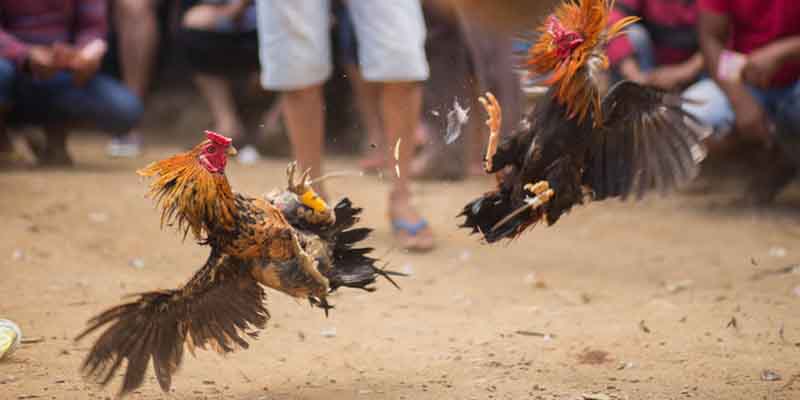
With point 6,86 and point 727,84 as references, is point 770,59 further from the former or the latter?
point 6,86

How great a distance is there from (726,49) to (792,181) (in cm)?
116

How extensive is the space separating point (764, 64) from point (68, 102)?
12.8 feet

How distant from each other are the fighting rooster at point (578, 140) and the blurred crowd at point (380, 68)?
0.16 metres

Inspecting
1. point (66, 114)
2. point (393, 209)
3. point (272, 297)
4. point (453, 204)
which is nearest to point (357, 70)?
point (453, 204)

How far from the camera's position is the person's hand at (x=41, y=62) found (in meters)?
5.23

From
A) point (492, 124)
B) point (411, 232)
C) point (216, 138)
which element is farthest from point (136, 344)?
point (411, 232)

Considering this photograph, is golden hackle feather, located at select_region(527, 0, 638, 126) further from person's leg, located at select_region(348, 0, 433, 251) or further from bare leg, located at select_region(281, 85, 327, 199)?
bare leg, located at select_region(281, 85, 327, 199)

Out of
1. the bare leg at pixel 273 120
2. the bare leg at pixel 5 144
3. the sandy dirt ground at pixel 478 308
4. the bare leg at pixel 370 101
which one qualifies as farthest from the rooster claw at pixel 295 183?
the bare leg at pixel 273 120

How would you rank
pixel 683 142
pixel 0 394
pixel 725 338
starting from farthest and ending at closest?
pixel 725 338 → pixel 683 142 → pixel 0 394

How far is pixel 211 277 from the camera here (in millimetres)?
2336

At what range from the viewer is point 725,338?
2.99 meters

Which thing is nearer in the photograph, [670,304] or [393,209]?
[670,304]

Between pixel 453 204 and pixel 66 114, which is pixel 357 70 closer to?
pixel 453 204

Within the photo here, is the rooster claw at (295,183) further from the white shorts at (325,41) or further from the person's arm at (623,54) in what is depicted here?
the person's arm at (623,54)
